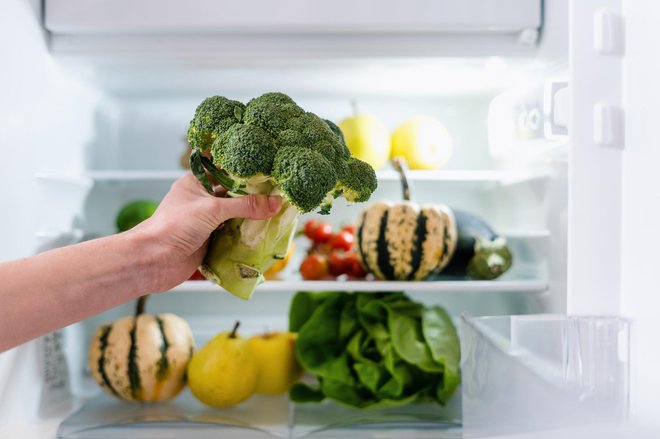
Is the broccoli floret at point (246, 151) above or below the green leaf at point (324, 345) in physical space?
above

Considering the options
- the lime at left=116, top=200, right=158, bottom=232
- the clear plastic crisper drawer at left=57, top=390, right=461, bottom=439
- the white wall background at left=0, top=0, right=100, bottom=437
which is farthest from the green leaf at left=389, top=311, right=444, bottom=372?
the white wall background at left=0, top=0, right=100, bottom=437

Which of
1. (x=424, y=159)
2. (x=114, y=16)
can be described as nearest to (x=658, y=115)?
(x=424, y=159)

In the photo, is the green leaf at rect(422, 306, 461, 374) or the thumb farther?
the green leaf at rect(422, 306, 461, 374)

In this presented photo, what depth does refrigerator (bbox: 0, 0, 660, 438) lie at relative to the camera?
79 centimetres

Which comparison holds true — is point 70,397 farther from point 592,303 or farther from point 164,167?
point 592,303

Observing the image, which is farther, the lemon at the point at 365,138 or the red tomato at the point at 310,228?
the red tomato at the point at 310,228

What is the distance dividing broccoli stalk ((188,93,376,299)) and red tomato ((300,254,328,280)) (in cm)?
64

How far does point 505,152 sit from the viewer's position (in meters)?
1.35

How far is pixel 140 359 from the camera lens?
146cm

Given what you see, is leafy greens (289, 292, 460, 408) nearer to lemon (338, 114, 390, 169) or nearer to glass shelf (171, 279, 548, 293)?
glass shelf (171, 279, 548, 293)

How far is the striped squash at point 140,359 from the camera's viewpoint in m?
1.46

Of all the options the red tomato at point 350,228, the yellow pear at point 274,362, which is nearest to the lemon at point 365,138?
the red tomato at point 350,228

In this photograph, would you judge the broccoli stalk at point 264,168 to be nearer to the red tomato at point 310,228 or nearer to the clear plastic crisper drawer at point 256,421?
the clear plastic crisper drawer at point 256,421

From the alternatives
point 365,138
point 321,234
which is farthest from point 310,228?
point 365,138
